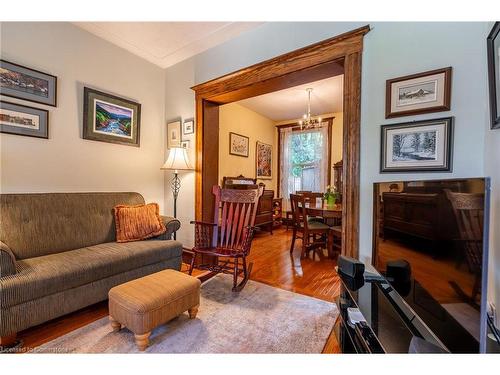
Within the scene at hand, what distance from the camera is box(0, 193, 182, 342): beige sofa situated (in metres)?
1.44

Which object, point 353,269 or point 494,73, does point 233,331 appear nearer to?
point 353,269

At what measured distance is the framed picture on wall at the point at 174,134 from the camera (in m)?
3.09

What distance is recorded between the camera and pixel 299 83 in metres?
2.37

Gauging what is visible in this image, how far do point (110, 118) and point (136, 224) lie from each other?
137 cm

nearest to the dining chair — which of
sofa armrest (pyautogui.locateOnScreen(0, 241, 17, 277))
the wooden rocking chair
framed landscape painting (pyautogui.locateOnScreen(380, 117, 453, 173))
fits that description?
the wooden rocking chair

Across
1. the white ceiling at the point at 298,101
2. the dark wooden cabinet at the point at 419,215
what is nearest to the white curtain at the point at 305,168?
the white ceiling at the point at 298,101

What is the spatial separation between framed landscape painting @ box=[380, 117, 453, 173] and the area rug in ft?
4.25

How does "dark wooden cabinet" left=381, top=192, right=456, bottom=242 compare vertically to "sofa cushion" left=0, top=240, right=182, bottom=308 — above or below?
above

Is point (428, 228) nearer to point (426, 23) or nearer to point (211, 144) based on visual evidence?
point (426, 23)

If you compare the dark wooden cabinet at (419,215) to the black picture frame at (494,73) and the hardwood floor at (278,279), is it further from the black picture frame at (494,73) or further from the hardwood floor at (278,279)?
the hardwood floor at (278,279)

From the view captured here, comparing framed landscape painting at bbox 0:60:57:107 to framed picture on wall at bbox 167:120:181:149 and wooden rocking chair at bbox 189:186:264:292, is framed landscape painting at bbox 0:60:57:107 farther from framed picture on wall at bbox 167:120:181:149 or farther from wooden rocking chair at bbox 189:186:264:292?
wooden rocking chair at bbox 189:186:264:292

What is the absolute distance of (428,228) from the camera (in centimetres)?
96
